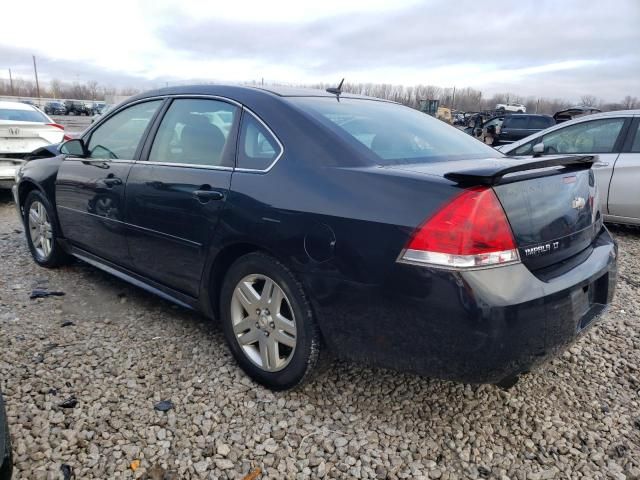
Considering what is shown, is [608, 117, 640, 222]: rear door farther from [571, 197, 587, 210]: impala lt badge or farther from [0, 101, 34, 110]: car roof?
[0, 101, 34, 110]: car roof

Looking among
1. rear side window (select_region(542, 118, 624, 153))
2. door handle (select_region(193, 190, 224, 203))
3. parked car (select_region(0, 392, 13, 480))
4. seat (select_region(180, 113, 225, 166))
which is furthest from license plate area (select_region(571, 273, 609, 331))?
rear side window (select_region(542, 118, 624, 153))

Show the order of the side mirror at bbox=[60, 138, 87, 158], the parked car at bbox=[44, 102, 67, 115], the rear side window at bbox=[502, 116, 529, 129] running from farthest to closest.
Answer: the parked car at bbox=[44, 102, 67, 115] < the rear side window at bbox=[502, 116, 529, 129] < the side mirror at bbox=[60, 138, 87, 158]

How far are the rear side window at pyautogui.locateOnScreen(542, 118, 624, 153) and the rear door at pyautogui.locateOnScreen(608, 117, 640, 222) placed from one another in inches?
6.8

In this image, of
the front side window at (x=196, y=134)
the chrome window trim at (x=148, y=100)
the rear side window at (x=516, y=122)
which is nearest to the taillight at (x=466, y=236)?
the front side window at (x=196, y=134)

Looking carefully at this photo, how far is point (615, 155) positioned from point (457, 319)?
16.6 feet

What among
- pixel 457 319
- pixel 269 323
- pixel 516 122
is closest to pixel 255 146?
pixel 269 323

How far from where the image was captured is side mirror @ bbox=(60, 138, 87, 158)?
3.67 meters

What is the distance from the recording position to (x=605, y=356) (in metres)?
2.97

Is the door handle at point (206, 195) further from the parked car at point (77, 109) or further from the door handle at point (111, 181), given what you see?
the parked car at point (77, 109)

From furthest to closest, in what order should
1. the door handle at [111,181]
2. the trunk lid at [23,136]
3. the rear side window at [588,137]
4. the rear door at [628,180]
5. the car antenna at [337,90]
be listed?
the trunk lid at [23,136], the rear side window at [588,137], the rear door at [628,180], the door handle at [111,181], the car antenna at [337,90]

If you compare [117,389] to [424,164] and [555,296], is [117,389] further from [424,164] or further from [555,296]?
[555,296]

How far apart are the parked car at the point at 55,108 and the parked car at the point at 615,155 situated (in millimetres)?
53349

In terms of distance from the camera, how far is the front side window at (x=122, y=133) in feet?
10.7

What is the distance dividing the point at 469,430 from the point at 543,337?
63cm
